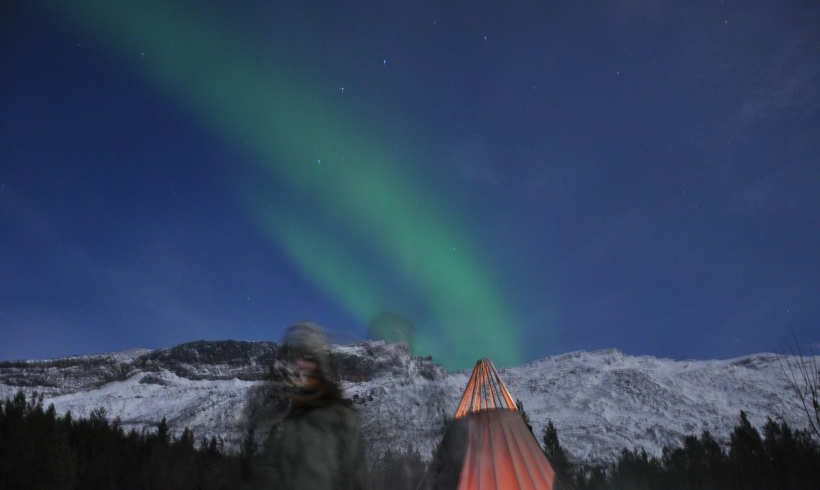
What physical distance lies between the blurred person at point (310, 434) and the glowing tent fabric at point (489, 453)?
305cm

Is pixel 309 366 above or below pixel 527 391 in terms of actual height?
below

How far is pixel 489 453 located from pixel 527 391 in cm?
15188

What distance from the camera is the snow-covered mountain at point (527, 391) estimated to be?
97312 millimetres

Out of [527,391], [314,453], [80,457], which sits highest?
[527,391]

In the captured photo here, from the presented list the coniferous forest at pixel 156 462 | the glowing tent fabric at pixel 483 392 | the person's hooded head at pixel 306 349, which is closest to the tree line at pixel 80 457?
the coniferous forest at pixel 156 462

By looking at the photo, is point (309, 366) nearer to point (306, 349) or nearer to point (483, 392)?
point (306, 349)

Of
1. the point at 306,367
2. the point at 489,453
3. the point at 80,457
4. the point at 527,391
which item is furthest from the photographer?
the point at 527,391

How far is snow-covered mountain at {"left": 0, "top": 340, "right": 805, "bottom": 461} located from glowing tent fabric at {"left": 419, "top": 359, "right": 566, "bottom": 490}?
6095 cm

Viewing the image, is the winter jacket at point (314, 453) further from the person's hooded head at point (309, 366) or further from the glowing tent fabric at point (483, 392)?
the glowing tent fabric at point (483, 392)

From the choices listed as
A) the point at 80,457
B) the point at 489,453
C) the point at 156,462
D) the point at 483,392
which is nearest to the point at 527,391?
the point at 156,462

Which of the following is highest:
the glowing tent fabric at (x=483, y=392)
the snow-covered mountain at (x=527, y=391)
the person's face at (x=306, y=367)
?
the snow-covered mountain at (x=527, y=391)

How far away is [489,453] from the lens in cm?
535

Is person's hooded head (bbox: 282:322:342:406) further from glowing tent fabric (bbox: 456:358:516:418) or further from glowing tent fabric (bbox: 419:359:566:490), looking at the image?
glowing tent fabric (bbox: 456:358:516:418)

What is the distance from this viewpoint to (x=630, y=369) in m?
148
